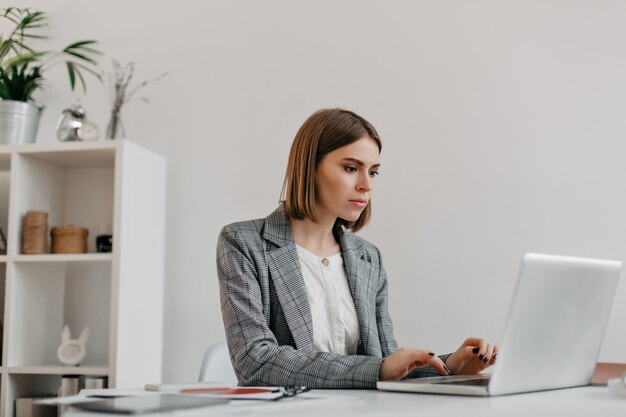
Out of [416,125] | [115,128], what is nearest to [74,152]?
[115,128]

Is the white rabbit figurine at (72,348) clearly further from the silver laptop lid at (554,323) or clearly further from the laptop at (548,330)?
the silver laptop lid at (554,323)

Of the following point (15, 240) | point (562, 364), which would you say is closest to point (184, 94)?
point (15, 240)

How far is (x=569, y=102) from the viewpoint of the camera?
2.71 m

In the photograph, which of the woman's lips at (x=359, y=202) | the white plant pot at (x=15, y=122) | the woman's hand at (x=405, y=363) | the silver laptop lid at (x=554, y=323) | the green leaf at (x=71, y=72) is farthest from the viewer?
the green leaf at (x=71, y=72)

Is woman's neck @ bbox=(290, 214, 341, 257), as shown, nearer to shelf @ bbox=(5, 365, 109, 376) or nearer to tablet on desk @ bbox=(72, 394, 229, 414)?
tablet on desk @ bbox=(72, 394, 229, 414)

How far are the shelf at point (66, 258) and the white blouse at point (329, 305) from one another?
1060 millimetres

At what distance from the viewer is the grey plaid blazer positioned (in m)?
1.54

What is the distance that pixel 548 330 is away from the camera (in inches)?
50.7

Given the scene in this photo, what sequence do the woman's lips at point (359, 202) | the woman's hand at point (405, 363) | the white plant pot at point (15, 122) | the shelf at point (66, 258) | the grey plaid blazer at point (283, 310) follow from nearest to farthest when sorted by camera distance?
the woman's hand at point (405, 363)
the grey plaid blazer at point (283, 310)
the woman's lips at point (359, 202)
the shelf at point (66, 258)
the white plant pot at point (15, 122)

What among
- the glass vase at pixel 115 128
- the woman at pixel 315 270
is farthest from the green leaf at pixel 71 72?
the woman at pixel 315 270

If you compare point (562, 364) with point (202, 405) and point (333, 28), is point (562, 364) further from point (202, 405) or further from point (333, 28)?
point (333, 28)

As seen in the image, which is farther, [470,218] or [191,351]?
[191,351]

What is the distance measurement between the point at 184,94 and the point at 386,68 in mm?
825

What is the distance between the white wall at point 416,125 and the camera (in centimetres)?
269
